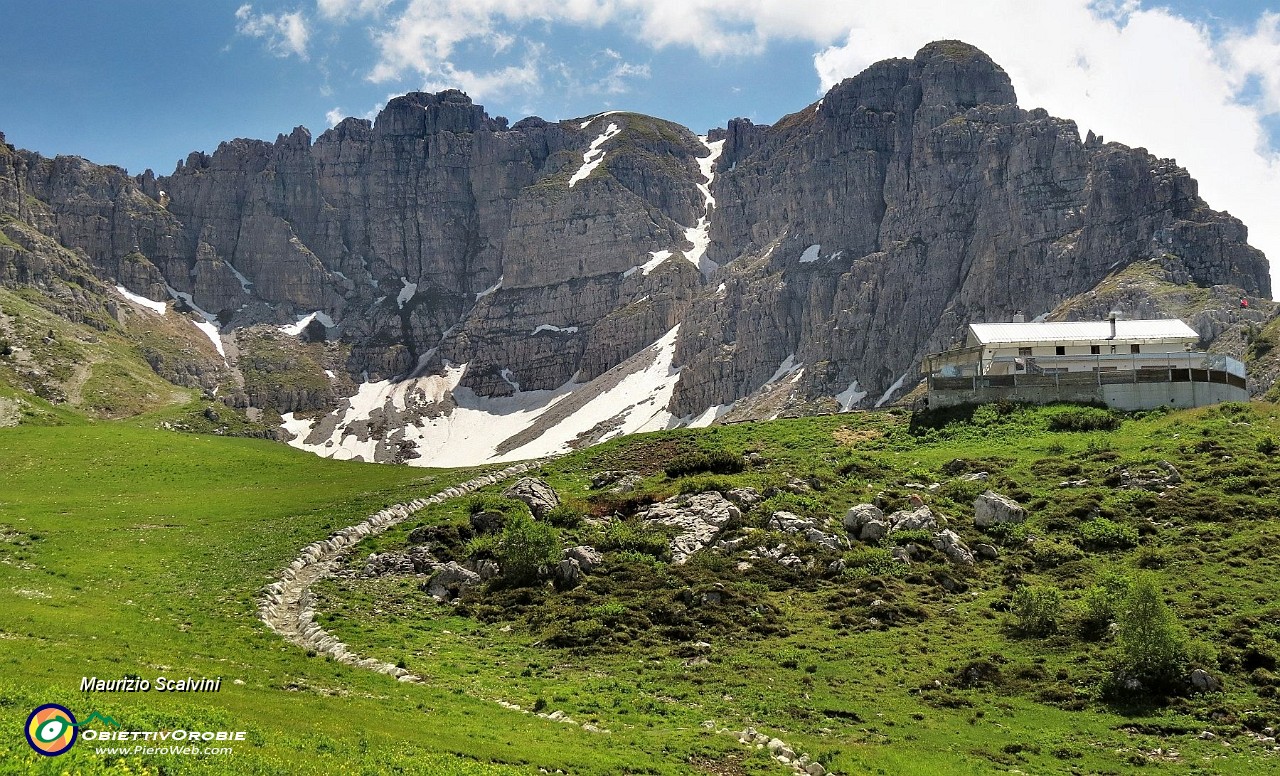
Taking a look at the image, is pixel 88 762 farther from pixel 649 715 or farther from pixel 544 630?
pixel 544 630

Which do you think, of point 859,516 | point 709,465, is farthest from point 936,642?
point 709,465

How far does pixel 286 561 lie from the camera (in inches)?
1877

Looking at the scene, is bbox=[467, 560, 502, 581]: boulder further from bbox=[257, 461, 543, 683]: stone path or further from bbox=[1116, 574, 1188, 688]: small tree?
bbox=[1116, 574, 1188, 688]: small tree

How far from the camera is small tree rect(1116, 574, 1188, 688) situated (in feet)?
103

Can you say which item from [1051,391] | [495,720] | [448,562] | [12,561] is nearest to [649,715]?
[495,720]

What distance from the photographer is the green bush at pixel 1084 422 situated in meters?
66.9

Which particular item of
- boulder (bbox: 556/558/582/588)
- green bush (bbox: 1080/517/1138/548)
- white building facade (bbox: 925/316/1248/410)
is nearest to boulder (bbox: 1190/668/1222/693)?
green bush (bbox: 1080/517/1138/548)

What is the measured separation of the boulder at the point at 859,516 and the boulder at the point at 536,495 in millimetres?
16313

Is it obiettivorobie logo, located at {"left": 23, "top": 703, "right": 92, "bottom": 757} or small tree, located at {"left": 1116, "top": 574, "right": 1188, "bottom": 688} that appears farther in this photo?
small tree, located at {"left": 1116, "top": 574, "right": 1188, "bottom": 688}

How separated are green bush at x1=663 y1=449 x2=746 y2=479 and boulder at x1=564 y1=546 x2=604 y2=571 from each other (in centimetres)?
1591

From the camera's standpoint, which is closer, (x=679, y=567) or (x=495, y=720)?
(x=495, y=720)

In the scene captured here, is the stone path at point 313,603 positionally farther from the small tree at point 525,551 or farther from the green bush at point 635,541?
the green bush at point 635,541

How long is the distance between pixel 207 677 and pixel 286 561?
72.6 feet

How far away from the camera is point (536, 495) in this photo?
57250 mm
